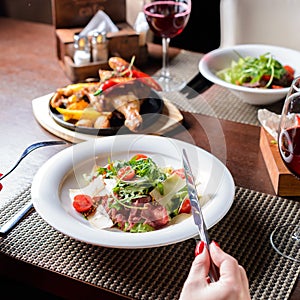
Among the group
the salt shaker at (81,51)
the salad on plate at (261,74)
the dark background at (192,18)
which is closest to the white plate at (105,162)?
the salad on plate at (261,74)

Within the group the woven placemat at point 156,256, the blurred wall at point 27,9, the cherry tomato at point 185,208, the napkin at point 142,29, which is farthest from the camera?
the blurred wall at point 27,9

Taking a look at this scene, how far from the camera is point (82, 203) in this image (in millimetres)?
1223

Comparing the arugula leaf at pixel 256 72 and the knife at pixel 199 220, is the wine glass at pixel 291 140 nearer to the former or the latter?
the knife at pixel 199 220

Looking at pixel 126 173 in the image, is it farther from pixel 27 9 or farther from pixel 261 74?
pixel 27 9

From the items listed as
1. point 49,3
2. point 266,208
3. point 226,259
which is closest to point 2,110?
point 266,208

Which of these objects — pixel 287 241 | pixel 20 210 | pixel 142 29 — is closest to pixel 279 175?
pixel 287 241

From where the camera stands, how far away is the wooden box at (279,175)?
131 cm

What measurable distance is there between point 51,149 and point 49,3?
2.03 meters

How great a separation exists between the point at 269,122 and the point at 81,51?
0.70m

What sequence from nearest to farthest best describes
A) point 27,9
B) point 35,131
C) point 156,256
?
point 156,256, point 35,131, point 27,9

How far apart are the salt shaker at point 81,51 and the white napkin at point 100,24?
12 centimetres

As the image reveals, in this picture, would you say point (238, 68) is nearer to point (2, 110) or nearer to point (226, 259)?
point (2, 110)

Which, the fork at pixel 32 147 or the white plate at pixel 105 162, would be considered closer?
the white plate at pixel 105 162

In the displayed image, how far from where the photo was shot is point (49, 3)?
3.36 metres
